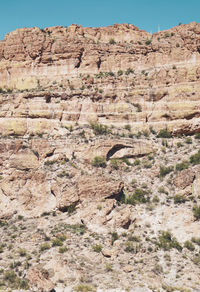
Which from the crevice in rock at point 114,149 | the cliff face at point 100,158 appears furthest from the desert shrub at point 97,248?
the crevice in rock at point 114,149

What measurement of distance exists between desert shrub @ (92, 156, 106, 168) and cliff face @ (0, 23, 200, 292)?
96 mm

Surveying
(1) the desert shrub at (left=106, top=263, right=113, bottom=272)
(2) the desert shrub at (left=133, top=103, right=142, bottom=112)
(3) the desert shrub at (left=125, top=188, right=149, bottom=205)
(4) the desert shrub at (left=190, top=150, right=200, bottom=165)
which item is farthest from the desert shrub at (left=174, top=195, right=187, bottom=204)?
(2) the desert shrub at (left=133, top=103, right=142, bottom=112)

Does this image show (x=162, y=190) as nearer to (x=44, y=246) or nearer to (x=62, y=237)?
(x=62, y=237)

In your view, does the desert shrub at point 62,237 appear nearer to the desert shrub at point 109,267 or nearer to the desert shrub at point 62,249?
the desert shrub at point 62,249

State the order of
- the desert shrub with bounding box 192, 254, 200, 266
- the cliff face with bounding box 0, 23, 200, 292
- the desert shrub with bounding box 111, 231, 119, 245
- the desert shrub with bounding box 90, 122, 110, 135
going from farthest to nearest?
the desert shrub with bounding box 90, 122, 110, 135
the desert shrub with bounding box 111, 231, 119, 245
the desert shrub with bounding box 192, 254, 200, 266
the cliff face with bounding box 0, 23, 200, 292

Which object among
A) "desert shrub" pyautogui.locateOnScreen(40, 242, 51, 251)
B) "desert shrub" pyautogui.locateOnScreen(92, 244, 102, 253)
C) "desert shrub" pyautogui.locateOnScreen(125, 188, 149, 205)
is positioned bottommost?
"desert shrub" pyautogui.locateOnScreen(92, 244, 102, 253)

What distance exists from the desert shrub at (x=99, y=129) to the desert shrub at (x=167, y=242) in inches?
506

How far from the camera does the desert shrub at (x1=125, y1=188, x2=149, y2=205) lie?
3534 cm

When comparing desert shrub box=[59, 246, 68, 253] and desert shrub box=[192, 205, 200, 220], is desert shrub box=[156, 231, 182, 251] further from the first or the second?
desert shrub box=[59, 246, 68, 253]

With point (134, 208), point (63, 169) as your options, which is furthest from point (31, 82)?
point (134, 208)

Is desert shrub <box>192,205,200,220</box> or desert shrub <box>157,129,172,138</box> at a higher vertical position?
desert shrub <box>157,129,172,138</box>

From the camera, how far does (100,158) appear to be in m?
38.6

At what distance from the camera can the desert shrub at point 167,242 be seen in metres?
30.8

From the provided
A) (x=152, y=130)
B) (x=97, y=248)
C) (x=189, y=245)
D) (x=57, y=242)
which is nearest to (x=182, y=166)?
(x=152, y=130)
